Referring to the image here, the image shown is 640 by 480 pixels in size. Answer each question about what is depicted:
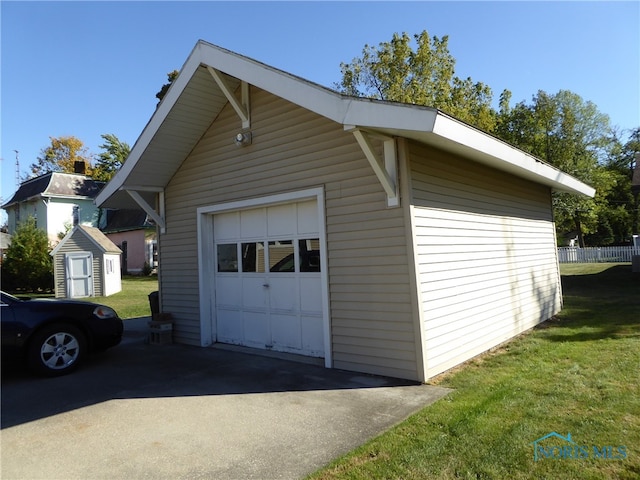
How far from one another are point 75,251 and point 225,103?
15.4m

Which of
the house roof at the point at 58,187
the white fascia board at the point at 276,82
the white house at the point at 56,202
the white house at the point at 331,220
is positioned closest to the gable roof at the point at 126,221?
the white house at the point at 56,202

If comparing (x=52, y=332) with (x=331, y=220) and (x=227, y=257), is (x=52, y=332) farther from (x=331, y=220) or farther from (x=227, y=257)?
(x=331, y=220)

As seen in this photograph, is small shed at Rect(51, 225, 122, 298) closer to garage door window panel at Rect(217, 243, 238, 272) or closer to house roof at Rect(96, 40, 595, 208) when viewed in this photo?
house roof at Rect(96, 40, 595, 208)

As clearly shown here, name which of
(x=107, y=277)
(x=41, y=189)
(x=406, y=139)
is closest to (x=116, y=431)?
(x=406, y=139)

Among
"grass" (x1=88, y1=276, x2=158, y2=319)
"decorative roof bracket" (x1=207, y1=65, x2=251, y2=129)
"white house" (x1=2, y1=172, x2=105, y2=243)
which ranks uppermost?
"white house" (x1=2, y1=172, x2=105, y2=243)

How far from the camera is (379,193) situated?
17.3 ft

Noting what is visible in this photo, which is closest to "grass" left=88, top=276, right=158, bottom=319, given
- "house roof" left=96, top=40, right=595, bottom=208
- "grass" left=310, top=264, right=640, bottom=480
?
"house roof" left=96, top=40, right=595, bottom=208

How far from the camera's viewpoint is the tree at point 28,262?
68.5ft

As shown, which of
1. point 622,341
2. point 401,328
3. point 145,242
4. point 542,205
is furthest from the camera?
point 145,242

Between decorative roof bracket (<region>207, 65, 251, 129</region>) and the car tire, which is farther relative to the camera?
decorative roof bracket (<region>207, 65, 251, 129</region>)

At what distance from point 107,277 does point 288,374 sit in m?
16.3

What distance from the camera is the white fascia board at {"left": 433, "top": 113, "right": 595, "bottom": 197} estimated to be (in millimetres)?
4586

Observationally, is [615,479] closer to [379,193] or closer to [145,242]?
[379,193]

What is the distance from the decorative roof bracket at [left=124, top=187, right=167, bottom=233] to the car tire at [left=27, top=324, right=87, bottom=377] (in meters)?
2.57
